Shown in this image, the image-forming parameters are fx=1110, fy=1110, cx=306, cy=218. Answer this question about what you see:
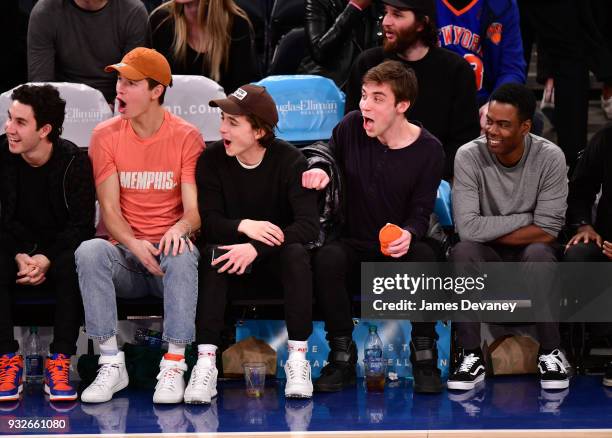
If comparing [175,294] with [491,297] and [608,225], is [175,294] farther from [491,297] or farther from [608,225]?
[608,225]

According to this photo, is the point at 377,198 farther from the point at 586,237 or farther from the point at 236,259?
the point at 586,237

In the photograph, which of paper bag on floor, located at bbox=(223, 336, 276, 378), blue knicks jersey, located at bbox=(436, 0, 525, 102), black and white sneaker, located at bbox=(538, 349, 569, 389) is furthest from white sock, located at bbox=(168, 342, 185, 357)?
blue knicks jersey, located at bbox=(436, 0, 525, 102)

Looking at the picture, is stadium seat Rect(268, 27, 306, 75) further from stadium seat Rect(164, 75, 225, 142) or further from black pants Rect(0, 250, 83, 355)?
black pants Rect(0, 250, 83, 355)

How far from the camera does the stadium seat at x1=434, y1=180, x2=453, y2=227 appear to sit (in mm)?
5324

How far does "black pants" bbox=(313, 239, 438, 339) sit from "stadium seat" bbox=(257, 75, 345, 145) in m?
1.17

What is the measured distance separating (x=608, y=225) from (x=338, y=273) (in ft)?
4.47

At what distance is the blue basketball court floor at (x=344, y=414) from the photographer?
4.25m

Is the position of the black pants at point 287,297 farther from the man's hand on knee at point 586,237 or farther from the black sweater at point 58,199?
the man's hand on knee at point 586,237

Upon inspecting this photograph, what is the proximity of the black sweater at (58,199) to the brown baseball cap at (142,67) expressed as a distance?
0.41m

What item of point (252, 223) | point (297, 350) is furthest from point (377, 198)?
point (297, 350)

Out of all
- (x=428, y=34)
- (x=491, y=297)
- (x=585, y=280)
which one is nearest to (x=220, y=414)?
(x=491, y=297)

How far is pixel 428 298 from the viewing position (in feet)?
16.1

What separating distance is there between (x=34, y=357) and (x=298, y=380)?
1313mm

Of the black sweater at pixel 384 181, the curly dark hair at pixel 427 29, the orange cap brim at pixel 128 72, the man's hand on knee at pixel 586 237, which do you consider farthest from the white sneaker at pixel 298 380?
the curly dark hair at pixel 427 29
